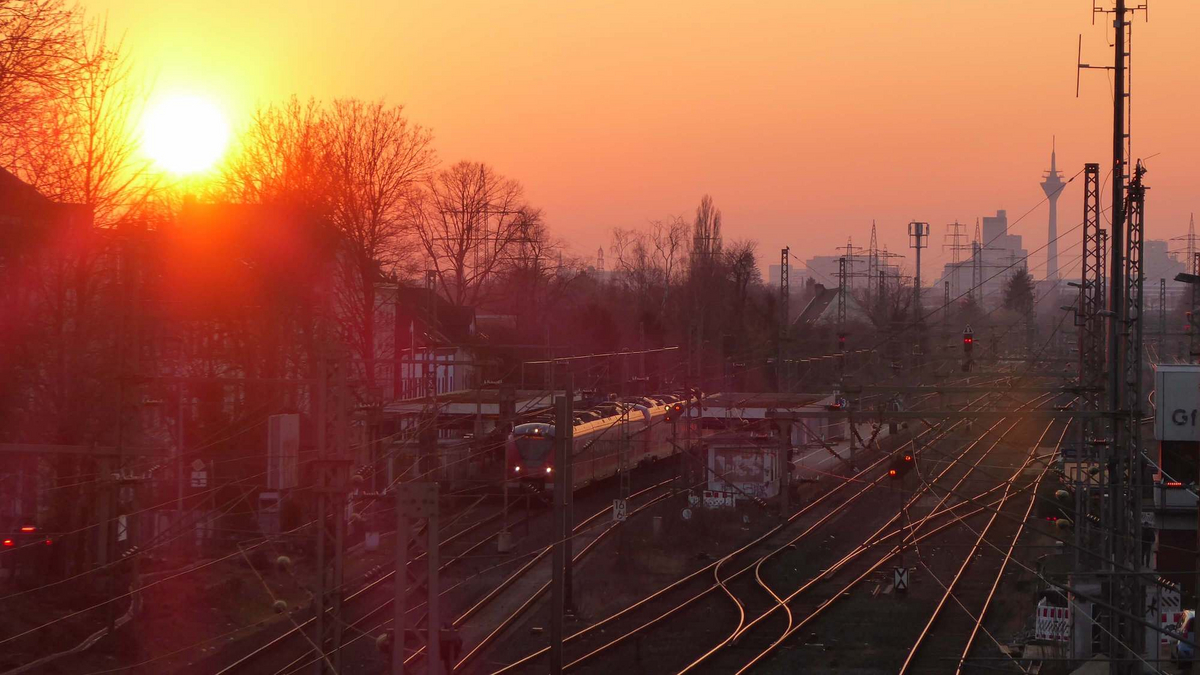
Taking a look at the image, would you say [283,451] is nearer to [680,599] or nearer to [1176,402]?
[680,599]

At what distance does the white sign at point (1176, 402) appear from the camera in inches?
859

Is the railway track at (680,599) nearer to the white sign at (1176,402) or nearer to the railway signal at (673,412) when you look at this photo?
the railway signal at (673,412)

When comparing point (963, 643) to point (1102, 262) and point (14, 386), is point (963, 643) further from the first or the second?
point (14, 386)

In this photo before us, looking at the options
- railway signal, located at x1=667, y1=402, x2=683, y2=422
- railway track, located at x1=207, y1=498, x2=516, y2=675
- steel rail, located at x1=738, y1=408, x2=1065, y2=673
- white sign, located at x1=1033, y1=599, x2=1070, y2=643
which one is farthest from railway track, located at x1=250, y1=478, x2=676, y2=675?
white sign, located at x1=1033, y1=599, x2=1070, y2=643

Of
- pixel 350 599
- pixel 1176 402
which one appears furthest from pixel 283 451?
pixel 1176 402

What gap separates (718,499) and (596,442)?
130 inches

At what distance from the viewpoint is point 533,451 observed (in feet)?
85.4

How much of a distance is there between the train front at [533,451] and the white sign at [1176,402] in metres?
12.5

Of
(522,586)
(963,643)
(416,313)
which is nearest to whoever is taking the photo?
(963,643)

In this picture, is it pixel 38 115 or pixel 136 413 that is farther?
pixel 38 115

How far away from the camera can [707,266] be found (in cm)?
5553

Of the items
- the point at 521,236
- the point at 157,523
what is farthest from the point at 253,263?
the point at 521,236

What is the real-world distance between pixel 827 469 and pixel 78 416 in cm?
2355

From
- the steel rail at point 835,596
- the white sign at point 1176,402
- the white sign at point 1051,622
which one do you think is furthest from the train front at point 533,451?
the white sign at point 1176,402
